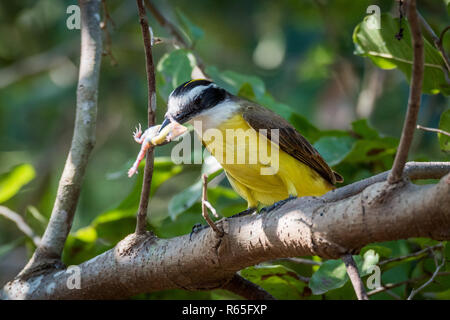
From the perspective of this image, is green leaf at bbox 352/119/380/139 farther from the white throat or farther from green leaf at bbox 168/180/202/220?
green leaf at bbox 168/180/202/220

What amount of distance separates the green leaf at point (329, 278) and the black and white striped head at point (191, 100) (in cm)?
101

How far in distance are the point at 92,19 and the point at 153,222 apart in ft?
4.08

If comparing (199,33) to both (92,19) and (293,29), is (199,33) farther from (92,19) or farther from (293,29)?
(293,29)

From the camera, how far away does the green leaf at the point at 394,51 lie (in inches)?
109

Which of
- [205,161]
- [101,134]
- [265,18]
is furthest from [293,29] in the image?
[205,161]

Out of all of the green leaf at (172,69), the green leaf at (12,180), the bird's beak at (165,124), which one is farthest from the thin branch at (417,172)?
the green leaf at (12,180)

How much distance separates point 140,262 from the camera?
2512mm

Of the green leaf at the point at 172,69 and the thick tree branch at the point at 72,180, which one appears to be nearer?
the thick tree branch at the point at 72,180

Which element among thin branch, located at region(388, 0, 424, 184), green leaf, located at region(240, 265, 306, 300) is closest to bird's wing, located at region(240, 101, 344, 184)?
green leaf, located at region(240, 265, 306, 300)

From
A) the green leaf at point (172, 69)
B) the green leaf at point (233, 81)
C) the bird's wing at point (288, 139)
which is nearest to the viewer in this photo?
the bird's wing at point (288, 139)

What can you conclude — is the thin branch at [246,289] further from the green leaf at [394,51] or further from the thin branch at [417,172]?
the green leaf at [394,51]

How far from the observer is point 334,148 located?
10.8 feet

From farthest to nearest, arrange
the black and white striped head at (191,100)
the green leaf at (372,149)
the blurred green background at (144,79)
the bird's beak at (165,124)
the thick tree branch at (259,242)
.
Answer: the blurred green background at (144,79) < the green leaf at (372,149) < the black and white striped head at (191,100) < the bird's beak at (165,124) < the thick tree branch at (259,242)

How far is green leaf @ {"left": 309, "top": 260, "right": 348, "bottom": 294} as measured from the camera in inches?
98.0
